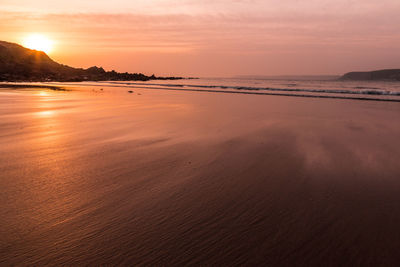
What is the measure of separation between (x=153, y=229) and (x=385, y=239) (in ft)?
7.22

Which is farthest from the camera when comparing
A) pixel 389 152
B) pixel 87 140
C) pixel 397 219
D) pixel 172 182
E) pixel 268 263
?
pixel 87 140

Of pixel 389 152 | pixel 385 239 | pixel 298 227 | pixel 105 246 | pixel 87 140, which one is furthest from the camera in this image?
pixel 87 140

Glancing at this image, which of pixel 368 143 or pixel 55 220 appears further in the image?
pixel 368 143

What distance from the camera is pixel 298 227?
2.56 m

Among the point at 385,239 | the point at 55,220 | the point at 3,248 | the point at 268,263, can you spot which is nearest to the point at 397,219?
the point at 385,239

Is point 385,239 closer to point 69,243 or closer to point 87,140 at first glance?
point 69,243

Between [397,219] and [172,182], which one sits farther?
[172,182]

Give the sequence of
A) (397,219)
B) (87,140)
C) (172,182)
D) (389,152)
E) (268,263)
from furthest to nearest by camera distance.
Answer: (87,140)
(389,152)
(172,182)
(397,219)
(268,263)

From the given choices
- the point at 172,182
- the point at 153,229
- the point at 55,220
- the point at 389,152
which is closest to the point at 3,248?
the point at 55,220

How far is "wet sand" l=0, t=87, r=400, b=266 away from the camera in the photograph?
2.17 meters

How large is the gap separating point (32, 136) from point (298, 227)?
642 centimetres

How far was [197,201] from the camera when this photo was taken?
10.1ft

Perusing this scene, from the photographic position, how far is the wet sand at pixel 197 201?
2168 millimetres

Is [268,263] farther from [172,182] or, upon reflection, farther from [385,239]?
[172,182]
